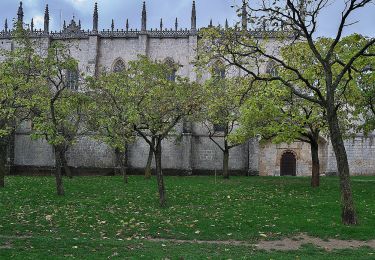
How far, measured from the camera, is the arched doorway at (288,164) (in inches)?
1604

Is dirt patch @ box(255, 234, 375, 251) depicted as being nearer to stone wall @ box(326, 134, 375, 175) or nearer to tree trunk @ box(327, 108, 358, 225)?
tree trunk @ box(327, 108, 358, 225)

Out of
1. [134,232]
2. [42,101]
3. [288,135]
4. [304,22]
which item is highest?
[304,22]

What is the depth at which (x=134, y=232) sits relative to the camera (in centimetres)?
1299

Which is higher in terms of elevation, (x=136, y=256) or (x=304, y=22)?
(x=304, y=22)

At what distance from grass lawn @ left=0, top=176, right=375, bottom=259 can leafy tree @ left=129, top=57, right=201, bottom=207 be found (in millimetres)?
2548

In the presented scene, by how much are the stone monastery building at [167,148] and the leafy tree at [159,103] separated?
589 inches

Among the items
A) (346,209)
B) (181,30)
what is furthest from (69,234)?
(181,30)

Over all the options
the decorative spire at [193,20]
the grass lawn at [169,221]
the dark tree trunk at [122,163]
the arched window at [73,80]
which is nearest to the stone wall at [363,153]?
the grass lawn at [169,221]

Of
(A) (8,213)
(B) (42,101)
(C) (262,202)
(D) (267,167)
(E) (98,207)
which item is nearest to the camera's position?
(A) (8,213)

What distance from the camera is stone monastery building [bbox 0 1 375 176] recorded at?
38.6 m

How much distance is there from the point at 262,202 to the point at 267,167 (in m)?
22.4

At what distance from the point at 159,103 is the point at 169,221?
20.4 feet

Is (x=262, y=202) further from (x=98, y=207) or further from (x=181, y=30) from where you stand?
(x=181, y=30)

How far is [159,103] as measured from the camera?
18.9 meters
